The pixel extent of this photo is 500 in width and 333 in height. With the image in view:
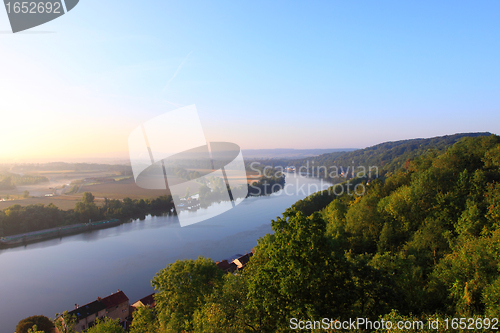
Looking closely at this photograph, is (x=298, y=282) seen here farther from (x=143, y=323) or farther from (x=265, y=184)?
(x=265, y=184)

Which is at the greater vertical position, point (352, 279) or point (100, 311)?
point (352, 279)

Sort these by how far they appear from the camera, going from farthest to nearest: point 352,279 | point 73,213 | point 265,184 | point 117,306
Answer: point 265,184, point 73,213, point 117,306, point 352,279

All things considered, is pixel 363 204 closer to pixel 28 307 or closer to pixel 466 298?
pixel 466 298

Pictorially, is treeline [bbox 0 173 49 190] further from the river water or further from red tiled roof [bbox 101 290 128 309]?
red tiled roof [bbox 101 290 128 309]

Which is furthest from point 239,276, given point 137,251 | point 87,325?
point 137,251

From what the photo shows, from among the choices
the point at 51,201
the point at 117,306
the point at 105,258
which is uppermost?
Result: the point at 51,201

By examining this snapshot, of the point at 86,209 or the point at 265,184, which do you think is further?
the point at 265,184

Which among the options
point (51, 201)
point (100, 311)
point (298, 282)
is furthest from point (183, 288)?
point (51, 201)
